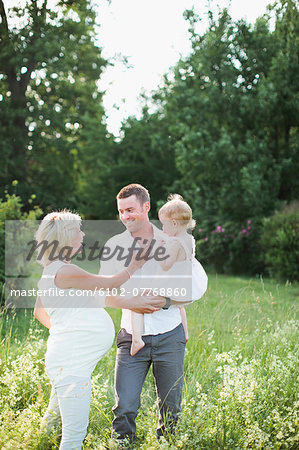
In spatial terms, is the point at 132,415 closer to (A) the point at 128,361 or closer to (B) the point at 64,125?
(A) the point at 128,361

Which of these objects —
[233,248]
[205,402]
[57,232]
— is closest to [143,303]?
[57,232]

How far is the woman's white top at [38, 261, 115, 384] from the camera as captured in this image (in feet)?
8.84

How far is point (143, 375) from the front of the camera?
288 cm

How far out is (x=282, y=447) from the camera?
9.91 ft

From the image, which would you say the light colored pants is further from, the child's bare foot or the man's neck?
the man's neck

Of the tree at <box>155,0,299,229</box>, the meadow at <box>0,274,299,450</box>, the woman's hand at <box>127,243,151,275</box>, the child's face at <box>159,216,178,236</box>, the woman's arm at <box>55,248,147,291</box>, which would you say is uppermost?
the tree at <box>155,0,299,229</box>

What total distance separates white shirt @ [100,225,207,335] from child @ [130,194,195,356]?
0.06m

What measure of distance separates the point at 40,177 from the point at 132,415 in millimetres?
20609

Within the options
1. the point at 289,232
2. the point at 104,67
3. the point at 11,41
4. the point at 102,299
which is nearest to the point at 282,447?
the point at 102,299

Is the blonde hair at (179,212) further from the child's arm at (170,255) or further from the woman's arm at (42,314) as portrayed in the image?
the woman's arm at (42,314)

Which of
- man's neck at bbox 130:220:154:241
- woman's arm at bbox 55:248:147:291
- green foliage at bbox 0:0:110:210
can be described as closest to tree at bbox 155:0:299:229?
green foliage at bbox 0:0:110:210

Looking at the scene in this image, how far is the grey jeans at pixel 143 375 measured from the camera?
2812 millimetres

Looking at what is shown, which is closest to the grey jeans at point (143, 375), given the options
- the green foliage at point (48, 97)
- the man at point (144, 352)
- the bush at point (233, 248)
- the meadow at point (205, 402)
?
the man at point (144, 352)

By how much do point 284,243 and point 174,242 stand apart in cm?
793
